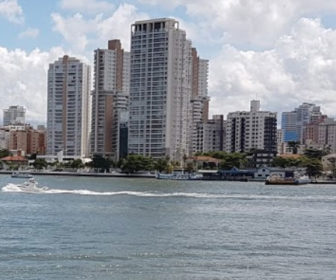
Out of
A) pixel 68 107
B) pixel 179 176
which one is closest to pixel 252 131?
pixel 68 107

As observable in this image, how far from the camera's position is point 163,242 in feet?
107

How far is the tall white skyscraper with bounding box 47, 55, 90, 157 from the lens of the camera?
597 feet

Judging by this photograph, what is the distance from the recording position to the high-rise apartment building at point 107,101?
176125 millimetres

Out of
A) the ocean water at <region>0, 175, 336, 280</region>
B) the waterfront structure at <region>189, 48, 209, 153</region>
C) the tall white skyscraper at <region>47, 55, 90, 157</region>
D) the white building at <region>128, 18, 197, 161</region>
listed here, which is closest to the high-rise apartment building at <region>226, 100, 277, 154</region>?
the waterfront structure at <region>189, 48, 209, 153</region>

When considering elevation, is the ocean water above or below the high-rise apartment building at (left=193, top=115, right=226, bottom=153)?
below

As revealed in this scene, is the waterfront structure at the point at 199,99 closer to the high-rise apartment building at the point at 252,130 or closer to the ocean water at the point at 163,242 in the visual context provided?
the high-rise apartment building at the point at 252,130

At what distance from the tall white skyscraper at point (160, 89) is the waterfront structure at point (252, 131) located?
83.4ft

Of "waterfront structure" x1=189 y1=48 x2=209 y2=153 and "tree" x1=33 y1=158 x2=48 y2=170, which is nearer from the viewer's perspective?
"tree" x1=33 y1=158 x2=48 y2=170

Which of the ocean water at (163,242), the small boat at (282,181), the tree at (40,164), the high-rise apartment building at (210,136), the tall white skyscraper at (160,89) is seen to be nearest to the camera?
the ocean water at (163,242)

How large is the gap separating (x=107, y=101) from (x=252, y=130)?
119 ft

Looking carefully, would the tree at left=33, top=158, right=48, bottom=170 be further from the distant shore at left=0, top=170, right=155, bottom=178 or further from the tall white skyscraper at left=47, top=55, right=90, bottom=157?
the tall white skyscraper at left=47, top=55, right=90, bottom=157

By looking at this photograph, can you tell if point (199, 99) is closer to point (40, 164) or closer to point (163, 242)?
point (40, 164)

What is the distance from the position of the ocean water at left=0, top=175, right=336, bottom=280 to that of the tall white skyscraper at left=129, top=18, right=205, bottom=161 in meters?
95.8

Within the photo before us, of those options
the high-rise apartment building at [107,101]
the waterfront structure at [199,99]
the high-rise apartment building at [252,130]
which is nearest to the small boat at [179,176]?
the high-rise apartment building at [107,101]
